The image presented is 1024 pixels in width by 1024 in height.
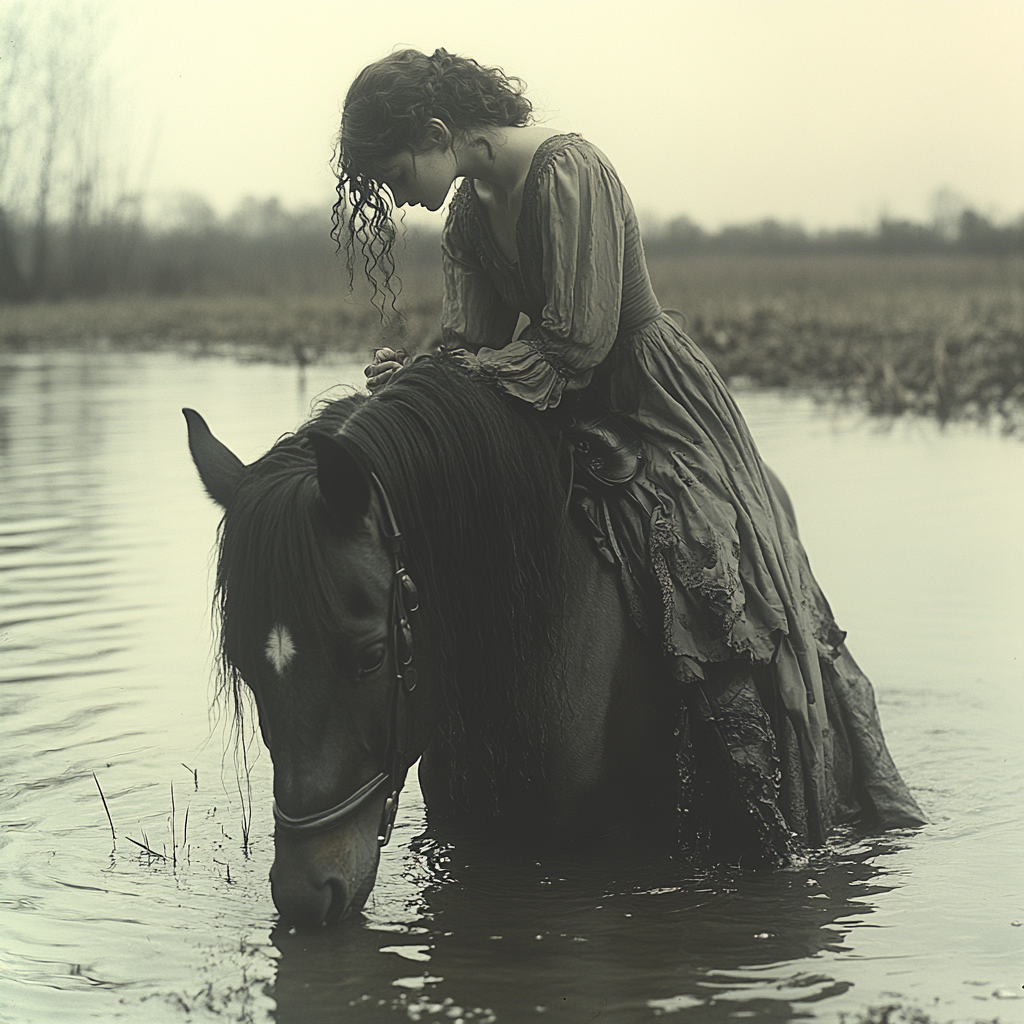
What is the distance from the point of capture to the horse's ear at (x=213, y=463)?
3.27 metres

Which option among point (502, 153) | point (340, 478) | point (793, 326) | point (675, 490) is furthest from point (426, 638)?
point (793, 326)

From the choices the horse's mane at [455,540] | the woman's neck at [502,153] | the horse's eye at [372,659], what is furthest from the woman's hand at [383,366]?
the horse's eye at [372,659]

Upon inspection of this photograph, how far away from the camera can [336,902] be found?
314cm

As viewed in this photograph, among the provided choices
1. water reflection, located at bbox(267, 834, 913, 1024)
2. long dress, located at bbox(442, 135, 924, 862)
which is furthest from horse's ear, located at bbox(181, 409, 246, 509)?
water reflection, located at bbox(267, 834, 913, 1024)

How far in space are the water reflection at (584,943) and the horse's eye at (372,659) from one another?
2.41 feet

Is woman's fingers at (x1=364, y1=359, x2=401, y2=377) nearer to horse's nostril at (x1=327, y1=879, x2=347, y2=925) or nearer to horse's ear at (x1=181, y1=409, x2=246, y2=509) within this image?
horse's ear at (x1=181, y1=409, x2=246, y2=509)

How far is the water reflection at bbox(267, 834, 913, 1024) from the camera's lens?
309cm

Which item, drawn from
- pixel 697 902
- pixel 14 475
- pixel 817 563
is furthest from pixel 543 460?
pixel 14 475

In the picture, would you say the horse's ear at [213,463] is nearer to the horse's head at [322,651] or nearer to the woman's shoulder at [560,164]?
the horse's head at [322,651]

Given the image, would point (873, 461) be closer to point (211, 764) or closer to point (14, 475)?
point (14, 475)

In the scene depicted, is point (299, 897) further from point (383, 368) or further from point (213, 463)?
point (383, 368)

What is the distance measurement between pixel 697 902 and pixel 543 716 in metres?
0.71

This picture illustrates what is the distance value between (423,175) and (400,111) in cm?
17

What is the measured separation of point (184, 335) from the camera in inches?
1334
